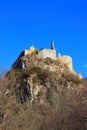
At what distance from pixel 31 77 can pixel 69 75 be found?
24.9 ft

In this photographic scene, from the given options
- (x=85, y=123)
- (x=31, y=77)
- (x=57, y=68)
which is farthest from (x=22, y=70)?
(x=85, y=123)

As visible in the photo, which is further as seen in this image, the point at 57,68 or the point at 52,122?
the point at 57,68

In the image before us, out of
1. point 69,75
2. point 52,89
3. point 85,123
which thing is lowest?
point 85,123

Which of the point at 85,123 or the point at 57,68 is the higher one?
the point at 57,68

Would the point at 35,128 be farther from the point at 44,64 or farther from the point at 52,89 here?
the point at 44,64

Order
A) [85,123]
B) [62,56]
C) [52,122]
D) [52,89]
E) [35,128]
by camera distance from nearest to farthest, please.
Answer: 1. [85,123]
2. [52,122]
3. [35,128]
4. [52,89]
5. [62,56]

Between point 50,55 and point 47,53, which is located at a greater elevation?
point 47,53

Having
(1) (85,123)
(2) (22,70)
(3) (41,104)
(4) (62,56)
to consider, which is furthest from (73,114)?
(4) (62,56)

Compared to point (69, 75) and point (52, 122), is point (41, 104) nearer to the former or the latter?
point (69, 75)

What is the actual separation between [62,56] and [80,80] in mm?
8193

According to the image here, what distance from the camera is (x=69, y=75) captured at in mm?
77188

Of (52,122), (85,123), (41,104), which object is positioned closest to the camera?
(85,123)

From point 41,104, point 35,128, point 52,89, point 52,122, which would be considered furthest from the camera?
point 52,89

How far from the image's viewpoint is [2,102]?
3506cm
